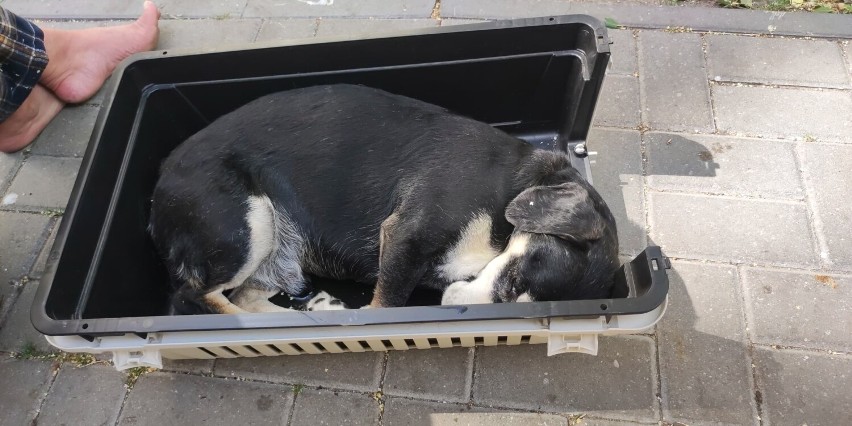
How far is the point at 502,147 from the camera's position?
2713mm

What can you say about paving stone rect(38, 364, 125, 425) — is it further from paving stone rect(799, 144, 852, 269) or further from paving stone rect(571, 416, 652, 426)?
paving stone rect(799, 144, 852, 269)

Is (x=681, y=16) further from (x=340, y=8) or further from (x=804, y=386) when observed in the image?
(x=804, y=386)

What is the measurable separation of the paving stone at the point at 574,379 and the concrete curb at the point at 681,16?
228 cm

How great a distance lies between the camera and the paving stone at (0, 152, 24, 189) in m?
3.54

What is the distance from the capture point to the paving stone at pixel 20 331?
2.93m

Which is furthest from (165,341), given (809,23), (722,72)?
(809,23)

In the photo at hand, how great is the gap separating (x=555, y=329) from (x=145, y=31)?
11.1 feet

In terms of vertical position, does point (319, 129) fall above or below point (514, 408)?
above

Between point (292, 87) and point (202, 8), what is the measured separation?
165cm

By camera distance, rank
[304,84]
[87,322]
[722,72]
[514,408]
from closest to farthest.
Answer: [87,322] → [514,408] → [304,84] → [722,72]

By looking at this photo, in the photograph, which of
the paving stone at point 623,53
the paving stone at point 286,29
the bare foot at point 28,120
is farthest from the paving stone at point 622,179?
the bare foot at point 28,120

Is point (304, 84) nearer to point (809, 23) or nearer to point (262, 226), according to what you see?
point (262, 226)

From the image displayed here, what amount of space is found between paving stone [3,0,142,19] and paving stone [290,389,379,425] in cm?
318

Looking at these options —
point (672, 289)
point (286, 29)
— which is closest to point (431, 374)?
point (672, 289)
